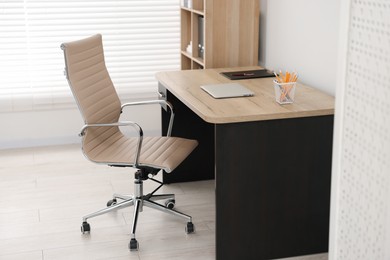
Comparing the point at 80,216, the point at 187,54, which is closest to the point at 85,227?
the point at 80,216

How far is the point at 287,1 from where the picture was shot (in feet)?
13.2

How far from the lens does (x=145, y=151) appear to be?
353 centimetres

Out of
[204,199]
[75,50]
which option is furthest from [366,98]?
[204,199]

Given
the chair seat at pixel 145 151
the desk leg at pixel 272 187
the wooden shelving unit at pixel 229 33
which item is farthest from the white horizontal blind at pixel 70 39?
the desk leg at pixel 272 187

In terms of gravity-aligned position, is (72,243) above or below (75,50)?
below

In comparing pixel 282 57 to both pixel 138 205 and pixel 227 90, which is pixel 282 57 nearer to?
pixel 227 90

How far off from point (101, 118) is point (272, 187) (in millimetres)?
1125

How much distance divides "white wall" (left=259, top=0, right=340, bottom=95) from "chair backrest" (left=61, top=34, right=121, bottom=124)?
3.85 ft

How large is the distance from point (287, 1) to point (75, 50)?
57.3 inches

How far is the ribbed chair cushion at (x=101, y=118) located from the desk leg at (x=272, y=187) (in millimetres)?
417

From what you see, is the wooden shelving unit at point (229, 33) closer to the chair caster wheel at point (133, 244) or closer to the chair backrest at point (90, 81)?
the chair backrest at point (90, 81)

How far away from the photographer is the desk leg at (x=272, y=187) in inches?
120

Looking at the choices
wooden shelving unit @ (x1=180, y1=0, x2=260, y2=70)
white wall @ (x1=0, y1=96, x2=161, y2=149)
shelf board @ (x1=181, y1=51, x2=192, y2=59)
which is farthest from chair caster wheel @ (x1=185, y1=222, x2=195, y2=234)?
white wall @ (x1=0, y1=96, x2=161, y2=149)

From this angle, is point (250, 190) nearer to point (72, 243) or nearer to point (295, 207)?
point (295, 207)
